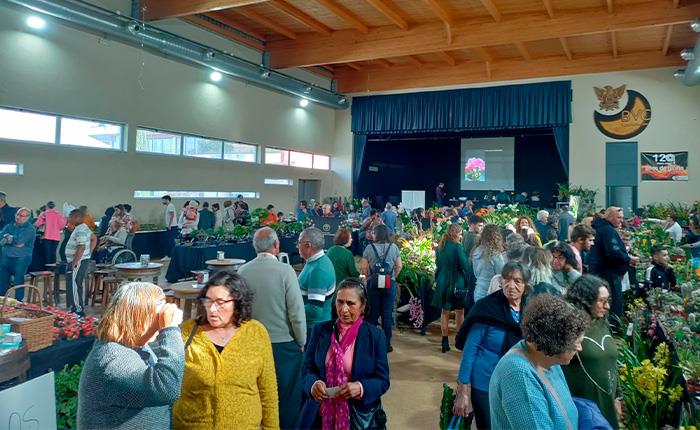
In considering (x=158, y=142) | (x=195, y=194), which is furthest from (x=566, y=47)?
(x=158, y=142)

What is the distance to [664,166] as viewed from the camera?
12.5m

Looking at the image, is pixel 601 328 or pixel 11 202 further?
pixel 11 202

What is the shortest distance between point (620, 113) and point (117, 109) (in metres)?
12.4

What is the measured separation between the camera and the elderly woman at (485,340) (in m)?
2.19

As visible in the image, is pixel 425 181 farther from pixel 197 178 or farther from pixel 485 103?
pixel 197 178

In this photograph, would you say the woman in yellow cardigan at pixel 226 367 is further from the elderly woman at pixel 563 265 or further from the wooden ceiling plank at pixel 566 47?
the wooden ceiling plank at pixel 566 47

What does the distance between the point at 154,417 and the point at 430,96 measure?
47.9ft

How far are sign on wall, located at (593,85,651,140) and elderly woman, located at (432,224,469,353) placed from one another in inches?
413

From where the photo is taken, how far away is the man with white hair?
252 cm

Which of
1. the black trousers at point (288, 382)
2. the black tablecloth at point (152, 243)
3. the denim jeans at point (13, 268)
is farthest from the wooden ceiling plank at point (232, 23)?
the black trousers at point (288, 382)

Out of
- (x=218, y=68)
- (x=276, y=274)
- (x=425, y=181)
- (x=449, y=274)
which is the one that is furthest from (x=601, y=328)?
(x=425, y=181)

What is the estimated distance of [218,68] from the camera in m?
10.9

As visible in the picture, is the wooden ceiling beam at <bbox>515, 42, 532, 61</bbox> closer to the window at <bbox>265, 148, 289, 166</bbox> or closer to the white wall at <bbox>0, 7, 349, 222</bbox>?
the white wall at <bbox>0, 7, 349, 222</bbox>

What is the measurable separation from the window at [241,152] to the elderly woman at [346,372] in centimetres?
1110
